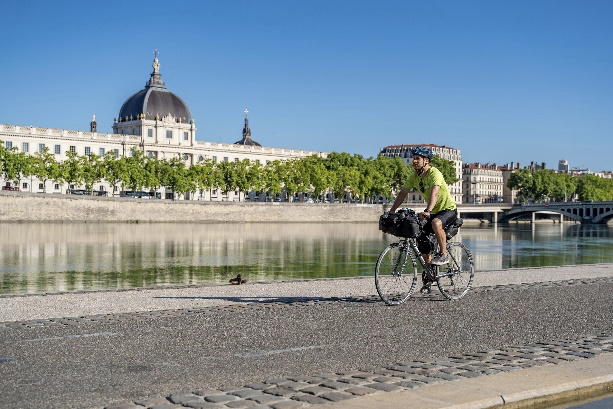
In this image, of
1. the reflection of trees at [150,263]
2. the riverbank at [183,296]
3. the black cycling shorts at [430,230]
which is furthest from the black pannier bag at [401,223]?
the reflection of trees at [150,263]

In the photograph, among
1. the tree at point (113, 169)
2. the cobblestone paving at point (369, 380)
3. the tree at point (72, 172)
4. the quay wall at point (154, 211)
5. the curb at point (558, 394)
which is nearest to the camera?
the cobblestone paving at point (369, 380)

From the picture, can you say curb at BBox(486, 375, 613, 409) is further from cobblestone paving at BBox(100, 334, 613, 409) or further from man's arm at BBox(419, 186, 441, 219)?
man's arm at BBox(419, 186, 441, 219)

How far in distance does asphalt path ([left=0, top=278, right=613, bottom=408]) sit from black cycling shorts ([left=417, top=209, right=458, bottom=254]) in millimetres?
870

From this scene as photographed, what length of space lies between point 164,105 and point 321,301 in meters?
127

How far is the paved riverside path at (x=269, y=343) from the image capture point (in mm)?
7137

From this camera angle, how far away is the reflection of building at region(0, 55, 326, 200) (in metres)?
116

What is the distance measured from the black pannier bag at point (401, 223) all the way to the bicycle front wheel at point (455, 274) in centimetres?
97

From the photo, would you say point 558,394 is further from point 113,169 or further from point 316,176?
point 316,176

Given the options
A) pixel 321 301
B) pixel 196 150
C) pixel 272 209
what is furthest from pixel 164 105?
pixel 321 301

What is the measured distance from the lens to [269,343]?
9.52 meters

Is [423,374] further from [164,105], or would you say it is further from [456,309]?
[164,105]

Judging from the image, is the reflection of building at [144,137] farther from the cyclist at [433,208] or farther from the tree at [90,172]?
the cyclist at [433,208]

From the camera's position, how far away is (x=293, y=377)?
7664 millimetres

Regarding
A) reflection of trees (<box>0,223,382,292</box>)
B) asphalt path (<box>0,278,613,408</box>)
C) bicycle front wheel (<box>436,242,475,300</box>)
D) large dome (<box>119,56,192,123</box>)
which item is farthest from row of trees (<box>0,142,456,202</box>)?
asphalt path (<box>0,278,613,408</box>)
